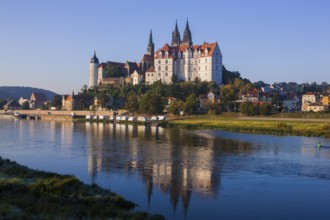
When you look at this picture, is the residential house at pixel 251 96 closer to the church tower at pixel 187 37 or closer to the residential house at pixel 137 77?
the residential house at pixel 137 77

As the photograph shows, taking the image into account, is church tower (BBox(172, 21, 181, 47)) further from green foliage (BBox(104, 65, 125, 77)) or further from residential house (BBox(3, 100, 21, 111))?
residential house (BBox(3, 100, 21, 111))

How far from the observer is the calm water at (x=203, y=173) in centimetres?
1928

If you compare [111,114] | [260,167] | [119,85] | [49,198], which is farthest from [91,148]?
[119,85]

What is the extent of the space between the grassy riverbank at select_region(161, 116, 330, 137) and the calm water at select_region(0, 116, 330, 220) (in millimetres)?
12837

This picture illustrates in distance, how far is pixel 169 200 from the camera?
20172 millimetres

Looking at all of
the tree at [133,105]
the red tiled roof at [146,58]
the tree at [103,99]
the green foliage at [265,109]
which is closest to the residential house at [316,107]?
the green foliage at [265,109]

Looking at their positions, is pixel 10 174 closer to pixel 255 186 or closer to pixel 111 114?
pixel 255 186

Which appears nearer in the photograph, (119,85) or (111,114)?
(111,114)

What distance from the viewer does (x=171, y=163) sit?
3105cm

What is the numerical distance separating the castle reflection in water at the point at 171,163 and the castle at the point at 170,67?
6650 centimetres

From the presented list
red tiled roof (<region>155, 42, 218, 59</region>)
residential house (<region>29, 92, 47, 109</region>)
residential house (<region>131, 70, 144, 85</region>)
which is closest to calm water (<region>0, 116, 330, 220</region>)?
red tiled roof (<region>155, 42, 218, 59</region>)

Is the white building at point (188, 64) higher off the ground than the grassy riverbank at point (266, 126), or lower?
higher

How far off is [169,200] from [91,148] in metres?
21.0

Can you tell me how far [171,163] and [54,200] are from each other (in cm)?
1455
